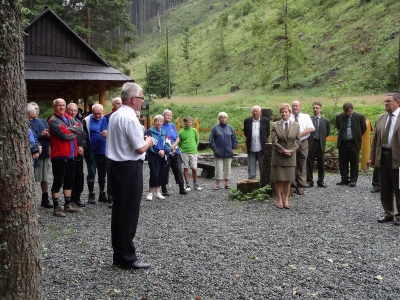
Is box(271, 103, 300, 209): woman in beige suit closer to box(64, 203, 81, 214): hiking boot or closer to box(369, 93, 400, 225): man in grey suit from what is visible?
box(369, 93, 400, 225): man in grey suit

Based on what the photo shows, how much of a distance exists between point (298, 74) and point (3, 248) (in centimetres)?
3374

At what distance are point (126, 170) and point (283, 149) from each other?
12.6 feet

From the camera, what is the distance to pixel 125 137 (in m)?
4.23

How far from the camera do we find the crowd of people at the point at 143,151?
14.0ft

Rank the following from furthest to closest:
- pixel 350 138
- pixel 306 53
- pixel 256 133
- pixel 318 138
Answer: pixel 306 53
pixel 350 138
pixel 318 138
pixel 256 133

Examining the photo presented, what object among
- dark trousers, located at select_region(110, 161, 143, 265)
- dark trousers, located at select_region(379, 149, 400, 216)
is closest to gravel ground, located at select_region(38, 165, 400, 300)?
dark trousers, located at select_region(110, 161, 143, 265)

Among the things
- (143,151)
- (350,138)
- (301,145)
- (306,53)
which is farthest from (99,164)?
(306,53)

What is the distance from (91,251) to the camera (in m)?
4.95

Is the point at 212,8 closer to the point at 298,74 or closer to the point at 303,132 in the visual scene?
the point at 298,74

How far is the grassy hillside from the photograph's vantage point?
2922 cm

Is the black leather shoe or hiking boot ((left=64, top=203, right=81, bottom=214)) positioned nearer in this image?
the black leather shoe

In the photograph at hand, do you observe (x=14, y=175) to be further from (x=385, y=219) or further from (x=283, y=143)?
(x=385, y=219)

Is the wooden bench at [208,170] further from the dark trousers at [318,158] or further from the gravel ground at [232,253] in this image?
the gravel ground at [232,253]

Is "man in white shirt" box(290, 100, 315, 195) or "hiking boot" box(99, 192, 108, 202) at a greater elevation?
"man in white shirt" box(290, 100, 315, 195)
